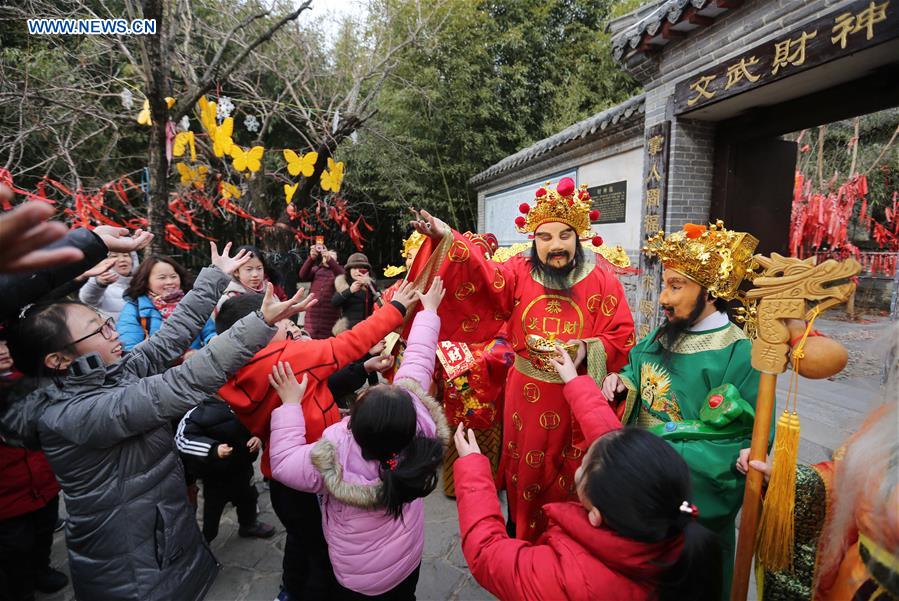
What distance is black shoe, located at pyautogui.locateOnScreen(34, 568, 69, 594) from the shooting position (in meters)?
2.57

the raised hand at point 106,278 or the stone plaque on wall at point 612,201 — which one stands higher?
the stone plaque on wall at point 612,201

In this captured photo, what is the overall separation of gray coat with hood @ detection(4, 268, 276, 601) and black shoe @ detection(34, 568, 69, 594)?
1.23 meters

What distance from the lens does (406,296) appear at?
2.38 metres

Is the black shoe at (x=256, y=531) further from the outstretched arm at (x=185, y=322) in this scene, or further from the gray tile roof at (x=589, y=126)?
the gray tile roof at (x=589, y=126)

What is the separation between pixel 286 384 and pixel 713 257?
1.82 metres

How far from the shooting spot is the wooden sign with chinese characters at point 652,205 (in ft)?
18.5

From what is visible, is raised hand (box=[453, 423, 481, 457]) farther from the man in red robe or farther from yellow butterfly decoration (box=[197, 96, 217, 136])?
yellow butterfly decoration (box=[197, 96, 217, 136])

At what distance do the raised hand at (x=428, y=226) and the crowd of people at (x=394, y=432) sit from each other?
11 mm

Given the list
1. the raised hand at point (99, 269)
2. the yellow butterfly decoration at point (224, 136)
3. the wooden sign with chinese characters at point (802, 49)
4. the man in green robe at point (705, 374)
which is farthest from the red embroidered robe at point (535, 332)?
the yellow butterfly decoration at point (224, 136)

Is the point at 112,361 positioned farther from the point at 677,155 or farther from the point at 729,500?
the point at 677,155

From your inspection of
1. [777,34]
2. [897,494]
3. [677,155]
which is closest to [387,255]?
[677,155]

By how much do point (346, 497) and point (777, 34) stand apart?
17.4 feet

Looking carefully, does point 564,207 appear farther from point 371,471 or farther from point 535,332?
point 371,471

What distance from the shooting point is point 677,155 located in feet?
18.2
